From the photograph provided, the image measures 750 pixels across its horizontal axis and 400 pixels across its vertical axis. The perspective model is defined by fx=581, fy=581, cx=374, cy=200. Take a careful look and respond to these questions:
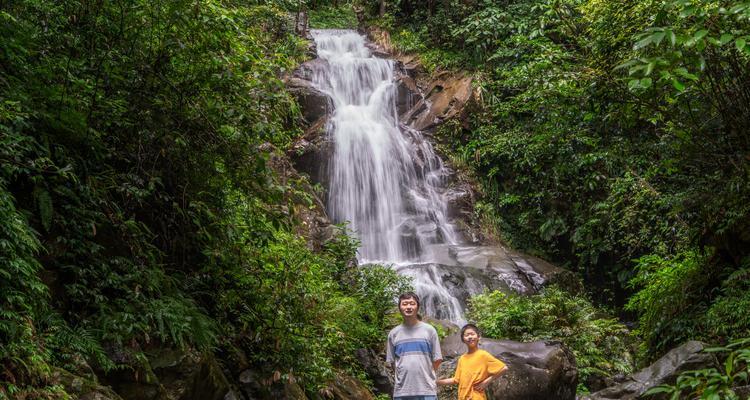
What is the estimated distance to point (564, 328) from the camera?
10.3 metres

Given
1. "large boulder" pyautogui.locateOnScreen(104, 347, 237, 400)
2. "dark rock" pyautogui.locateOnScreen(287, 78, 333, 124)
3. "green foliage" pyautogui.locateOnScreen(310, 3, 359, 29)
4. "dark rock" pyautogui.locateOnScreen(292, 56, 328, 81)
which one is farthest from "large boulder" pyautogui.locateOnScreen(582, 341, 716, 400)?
"green foliage" pyautogui.locateOnScreen(310, 3, 359, 29)

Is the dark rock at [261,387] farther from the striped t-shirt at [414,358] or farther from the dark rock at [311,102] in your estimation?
the dark rock at [311,102]

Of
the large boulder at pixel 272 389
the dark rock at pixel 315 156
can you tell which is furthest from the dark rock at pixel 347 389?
the dark rock at pixel 315 156

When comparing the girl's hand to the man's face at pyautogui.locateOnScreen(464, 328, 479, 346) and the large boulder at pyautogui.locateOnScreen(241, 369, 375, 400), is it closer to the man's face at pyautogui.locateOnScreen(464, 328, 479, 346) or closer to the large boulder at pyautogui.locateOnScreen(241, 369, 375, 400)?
the man's face at pyautogui.locateOnScreen(464, 328, 479, 346)

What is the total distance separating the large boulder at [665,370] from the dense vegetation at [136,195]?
3704 mm

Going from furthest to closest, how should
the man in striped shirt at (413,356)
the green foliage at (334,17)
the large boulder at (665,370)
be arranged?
the green foliage at (334,17) < the large boulder at (665,370) < the man in striped shirt at (413,356)

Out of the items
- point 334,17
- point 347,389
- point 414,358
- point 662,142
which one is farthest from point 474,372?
point 334,17

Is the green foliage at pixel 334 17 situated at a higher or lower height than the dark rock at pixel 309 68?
higher

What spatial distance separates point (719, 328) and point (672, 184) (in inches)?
97.1

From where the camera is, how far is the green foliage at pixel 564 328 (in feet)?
31.8

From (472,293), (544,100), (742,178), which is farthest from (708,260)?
(472,293)

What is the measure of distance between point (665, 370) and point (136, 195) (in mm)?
5821

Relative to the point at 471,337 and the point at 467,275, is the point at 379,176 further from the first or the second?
the point at 471,337

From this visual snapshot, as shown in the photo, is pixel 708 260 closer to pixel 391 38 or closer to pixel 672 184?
pixel 672 184
